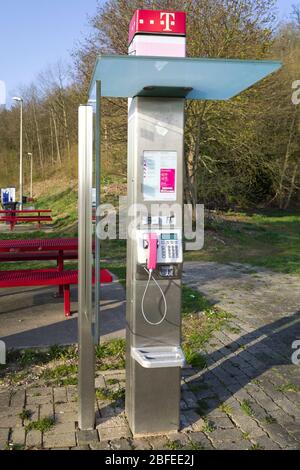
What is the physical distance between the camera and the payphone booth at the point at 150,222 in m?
2.99

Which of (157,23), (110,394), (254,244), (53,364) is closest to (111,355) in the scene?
(53,364)

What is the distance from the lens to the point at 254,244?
1316 centimetres

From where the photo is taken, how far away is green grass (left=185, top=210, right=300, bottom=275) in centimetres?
1048

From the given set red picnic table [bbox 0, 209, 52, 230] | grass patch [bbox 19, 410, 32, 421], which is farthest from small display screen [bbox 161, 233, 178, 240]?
red picnic table [bbox 0, 209, 52, 230]

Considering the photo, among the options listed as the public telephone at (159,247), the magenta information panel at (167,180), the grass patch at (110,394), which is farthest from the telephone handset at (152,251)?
the grass patch at (110,394)

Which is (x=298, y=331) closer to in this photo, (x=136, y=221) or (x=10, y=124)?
(x=136, y=221)

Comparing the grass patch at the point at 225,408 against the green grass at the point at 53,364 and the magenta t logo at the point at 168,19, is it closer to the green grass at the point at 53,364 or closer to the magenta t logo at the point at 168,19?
the green grass at the point at 53,364

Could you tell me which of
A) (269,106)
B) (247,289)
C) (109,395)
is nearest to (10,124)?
(269,106)

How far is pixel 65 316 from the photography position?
5.81 meters

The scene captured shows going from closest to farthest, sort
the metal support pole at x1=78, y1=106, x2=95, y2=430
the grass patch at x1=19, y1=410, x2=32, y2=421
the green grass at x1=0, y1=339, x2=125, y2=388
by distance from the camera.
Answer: the metal support pole at x1=78, y1=106, x2=95, y2=430
the grass patch at x1=19, y1=410, x2=32, y2=421
the green grass at x1=0, y1=339, x2=125, y2=388

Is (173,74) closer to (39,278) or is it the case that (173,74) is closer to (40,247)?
(39,278)

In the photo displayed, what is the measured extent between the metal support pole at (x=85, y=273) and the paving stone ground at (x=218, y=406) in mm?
216

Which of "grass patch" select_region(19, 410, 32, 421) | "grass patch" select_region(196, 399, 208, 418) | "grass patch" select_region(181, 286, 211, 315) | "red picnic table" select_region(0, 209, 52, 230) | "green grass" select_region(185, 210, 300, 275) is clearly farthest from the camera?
"red picnic table" select_region(0, 209, 52, 230)

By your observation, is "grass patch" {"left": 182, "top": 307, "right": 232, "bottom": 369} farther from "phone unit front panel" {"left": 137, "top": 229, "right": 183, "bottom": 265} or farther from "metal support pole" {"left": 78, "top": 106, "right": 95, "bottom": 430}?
"phone unit front panel" {"left": 137, "top": 229, "right": 183, "bottom": 265}
